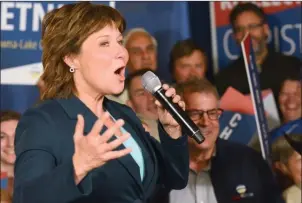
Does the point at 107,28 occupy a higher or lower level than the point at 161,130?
higher

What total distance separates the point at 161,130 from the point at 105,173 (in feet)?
0.75

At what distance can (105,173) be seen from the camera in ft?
4.46

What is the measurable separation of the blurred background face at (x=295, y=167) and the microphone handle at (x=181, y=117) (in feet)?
4.16

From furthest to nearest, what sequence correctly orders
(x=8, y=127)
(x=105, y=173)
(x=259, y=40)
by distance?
1. (x=259, y=40)
2. (x=8, y=127)
3. (x=105, y=173)

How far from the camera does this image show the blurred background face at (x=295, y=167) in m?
2.57

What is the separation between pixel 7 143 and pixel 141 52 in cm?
72

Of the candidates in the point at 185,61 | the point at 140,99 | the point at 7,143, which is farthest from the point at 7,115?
the point at 185,61

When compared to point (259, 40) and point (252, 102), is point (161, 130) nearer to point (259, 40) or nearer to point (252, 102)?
point (252, 102)

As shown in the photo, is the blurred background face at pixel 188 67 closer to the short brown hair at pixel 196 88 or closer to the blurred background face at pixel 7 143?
the short brown hair at pixel 196 88

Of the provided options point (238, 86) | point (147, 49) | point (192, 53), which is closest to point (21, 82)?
point (147, 49)

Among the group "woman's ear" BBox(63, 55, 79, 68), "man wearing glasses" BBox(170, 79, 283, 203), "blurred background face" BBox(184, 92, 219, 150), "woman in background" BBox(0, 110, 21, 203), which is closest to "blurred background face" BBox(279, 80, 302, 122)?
"man wearing glasses" BBox(170, 79, 283, 203)

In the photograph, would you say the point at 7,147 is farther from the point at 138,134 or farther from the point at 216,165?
the point at 138,134

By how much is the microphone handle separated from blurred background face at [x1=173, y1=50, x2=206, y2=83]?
124 centimetres

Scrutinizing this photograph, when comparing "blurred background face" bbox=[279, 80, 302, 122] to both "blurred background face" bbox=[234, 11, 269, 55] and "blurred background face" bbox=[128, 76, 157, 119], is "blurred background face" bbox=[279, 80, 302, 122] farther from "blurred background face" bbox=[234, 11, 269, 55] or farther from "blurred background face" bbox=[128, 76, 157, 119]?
"blurred background face" bbox=[128, 76, 157, 119]
